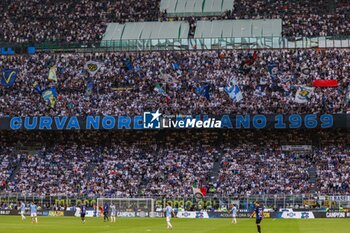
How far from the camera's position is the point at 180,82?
335 ft

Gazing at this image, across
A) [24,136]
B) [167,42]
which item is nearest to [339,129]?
[167,42]

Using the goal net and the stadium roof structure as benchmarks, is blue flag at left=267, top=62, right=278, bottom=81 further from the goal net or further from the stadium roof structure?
the goal net

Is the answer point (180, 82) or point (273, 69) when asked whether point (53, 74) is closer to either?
point (180, 82)

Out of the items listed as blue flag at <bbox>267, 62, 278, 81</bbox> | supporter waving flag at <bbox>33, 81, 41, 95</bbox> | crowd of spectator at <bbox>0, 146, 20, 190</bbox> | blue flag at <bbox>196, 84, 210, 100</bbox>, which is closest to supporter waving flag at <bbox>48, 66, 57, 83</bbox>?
supporter waving flag at <bbox>33, 81, 41, 95</bbox>

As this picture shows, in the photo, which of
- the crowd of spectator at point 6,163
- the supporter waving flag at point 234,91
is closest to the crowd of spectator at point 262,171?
the supporter waving flag at point 234,91

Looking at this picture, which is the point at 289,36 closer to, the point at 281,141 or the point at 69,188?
the point at 281,141

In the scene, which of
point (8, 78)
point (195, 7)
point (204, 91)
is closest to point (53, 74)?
point (8, 78)

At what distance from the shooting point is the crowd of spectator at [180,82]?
97438mm

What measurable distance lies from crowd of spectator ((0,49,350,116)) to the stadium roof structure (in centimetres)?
1205

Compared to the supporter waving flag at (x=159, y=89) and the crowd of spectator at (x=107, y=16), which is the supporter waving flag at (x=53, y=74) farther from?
the supporter waving flag at (x=159, y=89)

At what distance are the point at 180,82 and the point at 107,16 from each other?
828 inches

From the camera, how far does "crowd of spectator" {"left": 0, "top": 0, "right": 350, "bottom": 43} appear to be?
354 ft

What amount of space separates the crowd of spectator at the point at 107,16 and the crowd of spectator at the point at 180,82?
5.33m

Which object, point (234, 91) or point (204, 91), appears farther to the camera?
point (204, 91)
